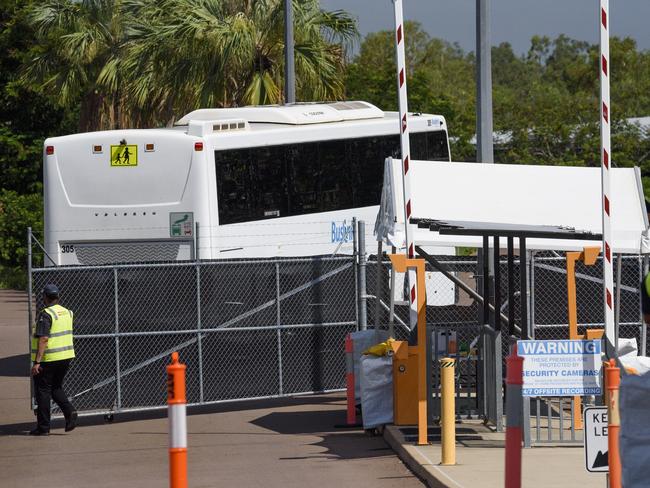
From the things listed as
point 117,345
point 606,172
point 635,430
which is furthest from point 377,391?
point 635,430

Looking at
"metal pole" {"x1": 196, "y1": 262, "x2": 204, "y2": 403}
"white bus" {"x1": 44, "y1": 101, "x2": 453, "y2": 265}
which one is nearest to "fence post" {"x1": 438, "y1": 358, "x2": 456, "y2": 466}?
"metal pole" {"x1": 196, "y1": 262, "x2": 204, "y2": 403}

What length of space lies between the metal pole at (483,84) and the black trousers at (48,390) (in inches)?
234

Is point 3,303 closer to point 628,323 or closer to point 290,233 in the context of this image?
point 290,233

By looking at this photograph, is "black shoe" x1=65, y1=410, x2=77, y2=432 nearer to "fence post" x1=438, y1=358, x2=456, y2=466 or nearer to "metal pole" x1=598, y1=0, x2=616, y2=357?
"fence post" x1=438, y1=358, x2=456, y2=466

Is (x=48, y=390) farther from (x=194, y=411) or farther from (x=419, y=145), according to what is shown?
(x=419, y=145)

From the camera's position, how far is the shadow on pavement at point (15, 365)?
19844 mm

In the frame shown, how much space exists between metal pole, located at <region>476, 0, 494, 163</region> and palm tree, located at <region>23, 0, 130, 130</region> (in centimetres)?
1903

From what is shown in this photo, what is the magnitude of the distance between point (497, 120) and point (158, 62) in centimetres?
2990

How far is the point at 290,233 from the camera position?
67.5 ft

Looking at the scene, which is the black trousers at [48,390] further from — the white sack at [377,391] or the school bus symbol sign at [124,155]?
the school bus symbol sign at [124,155]

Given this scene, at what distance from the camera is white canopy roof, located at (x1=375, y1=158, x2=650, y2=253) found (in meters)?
13.4

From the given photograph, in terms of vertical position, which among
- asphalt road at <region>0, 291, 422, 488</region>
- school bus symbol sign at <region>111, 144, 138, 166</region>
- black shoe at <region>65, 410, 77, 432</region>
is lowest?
asphalt road at <region>0, 291, 422, 488</region>

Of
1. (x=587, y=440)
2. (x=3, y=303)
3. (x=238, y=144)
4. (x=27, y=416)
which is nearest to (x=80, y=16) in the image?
(x=3, y=303)

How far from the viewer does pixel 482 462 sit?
11.1 m
